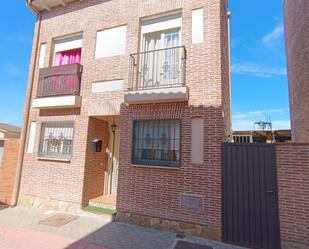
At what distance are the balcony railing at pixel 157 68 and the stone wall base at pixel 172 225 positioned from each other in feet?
12.2

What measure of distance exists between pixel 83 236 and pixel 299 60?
11.0 metres

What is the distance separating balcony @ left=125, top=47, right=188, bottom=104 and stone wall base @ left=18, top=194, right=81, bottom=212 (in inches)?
153

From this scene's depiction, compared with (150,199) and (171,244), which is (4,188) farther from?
(171,244)

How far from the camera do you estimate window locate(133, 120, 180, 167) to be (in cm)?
580

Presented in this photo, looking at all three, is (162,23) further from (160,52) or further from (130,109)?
(130,109)

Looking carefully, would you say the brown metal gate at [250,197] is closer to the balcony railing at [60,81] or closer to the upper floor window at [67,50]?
the balcony railing at [60,81]

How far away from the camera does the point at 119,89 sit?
6.76 metres

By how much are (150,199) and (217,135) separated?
8.28 ft

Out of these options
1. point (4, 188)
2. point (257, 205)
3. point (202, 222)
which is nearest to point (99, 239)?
point (202, 222)

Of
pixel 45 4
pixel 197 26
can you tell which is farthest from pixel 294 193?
pixel 45 4

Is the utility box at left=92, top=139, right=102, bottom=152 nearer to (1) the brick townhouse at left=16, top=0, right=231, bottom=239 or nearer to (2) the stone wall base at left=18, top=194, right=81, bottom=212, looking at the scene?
(1) the brick townhouse at left=16, top=0, right=231, bottom=239

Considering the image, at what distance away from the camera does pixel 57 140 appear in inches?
298

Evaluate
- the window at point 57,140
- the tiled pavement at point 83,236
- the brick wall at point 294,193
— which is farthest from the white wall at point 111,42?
the brick wall at point 294,193

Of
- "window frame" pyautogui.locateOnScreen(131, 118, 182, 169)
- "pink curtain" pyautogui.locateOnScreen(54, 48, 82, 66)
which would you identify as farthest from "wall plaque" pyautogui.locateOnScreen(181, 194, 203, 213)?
"pink curtain" pyautogui.locateOnScreen(54, 48, 82, 66)
